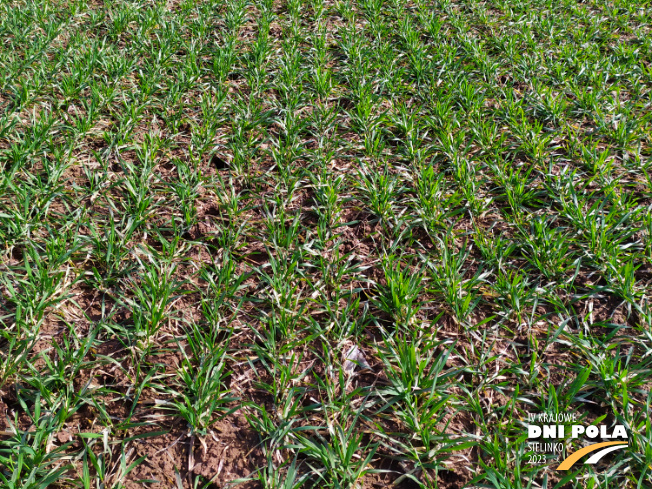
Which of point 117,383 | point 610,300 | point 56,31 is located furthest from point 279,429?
point 56,31

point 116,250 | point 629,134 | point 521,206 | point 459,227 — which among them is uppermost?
point 629,134

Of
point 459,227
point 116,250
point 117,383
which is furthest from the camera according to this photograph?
point 459,227

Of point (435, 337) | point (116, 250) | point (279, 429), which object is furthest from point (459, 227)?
point (116, 250)

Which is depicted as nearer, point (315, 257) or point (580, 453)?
point (580, 453)

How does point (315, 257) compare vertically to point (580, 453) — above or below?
below

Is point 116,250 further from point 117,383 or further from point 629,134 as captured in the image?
point 629,134

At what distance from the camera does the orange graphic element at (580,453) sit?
1.54 meters

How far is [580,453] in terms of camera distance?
1.57 meters

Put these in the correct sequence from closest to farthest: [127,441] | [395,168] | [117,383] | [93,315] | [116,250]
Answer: [127,441] → [117,383] → [93,315] → [116,250] → [395,168]

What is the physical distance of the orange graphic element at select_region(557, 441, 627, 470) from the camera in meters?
1.54

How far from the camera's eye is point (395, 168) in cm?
271

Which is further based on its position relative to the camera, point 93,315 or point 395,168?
point 395,168

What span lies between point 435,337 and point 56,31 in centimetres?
376

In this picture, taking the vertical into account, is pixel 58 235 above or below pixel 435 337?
below
